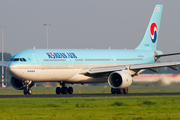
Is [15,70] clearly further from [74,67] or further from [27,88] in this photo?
[74,67]

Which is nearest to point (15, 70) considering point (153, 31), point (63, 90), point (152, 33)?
point (63, 90)

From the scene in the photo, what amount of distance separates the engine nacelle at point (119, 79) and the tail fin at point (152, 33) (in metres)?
12.5

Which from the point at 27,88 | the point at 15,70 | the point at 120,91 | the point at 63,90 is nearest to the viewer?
the point at 15,70

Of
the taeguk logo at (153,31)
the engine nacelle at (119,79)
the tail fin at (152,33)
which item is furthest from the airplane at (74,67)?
the taeguk logo at (153,31)

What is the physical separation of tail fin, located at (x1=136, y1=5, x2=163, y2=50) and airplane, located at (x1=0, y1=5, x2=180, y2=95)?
4132 mm

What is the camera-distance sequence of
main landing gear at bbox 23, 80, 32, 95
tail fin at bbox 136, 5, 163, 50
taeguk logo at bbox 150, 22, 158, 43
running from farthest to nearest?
taeguk logo at bbox 150, 22, 158, 43
tail fin at bbox 136, 5, 163, 50
main landing gear at bbox 23, 80, 32, 95

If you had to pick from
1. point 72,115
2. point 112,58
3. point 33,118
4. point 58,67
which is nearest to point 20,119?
point 33,118

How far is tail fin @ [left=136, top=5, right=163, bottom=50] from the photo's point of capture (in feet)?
171

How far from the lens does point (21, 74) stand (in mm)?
36188

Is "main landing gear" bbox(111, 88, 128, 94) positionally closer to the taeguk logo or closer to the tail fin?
the tail fin

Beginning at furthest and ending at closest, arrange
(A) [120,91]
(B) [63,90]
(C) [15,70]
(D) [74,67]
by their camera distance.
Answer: (B) [63,90]
(D) [74,67]
(A) [120,91]
(C) [15,70]

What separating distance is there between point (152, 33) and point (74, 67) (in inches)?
642

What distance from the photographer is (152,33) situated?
52531 mm

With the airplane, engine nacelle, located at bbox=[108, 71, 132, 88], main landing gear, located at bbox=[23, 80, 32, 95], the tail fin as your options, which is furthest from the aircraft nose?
the tail fin
